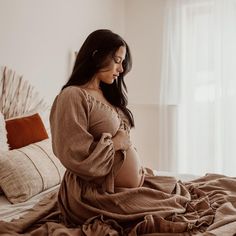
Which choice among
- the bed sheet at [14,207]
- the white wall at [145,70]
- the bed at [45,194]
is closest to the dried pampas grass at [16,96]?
the bed at [45,194]

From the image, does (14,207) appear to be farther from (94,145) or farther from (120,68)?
(120,68)

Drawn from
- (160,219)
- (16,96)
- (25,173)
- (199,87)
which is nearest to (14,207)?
(25,173)

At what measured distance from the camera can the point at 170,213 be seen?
1247mm

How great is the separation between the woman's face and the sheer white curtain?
1837 mm

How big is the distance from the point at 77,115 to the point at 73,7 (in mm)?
1770

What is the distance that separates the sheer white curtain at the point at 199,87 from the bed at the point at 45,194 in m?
1.16

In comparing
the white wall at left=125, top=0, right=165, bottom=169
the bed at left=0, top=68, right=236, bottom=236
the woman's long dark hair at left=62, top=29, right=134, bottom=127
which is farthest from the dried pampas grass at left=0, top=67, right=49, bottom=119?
the white wall at left=125, top=0, right=165, bottom=169

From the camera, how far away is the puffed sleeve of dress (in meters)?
1.26

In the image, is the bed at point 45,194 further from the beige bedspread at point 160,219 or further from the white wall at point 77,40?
the white wall at point 77,40

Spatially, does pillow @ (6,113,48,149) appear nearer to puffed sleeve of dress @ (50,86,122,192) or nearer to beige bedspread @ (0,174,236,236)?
beige bedspread @ (0,174,236,236)

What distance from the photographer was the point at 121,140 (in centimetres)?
139

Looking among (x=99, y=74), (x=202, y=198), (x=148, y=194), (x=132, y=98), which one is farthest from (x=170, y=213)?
(x=132, y=98)

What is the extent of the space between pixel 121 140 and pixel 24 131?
777mm

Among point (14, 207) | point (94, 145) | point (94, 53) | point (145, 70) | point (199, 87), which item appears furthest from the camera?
point (145, 70)
